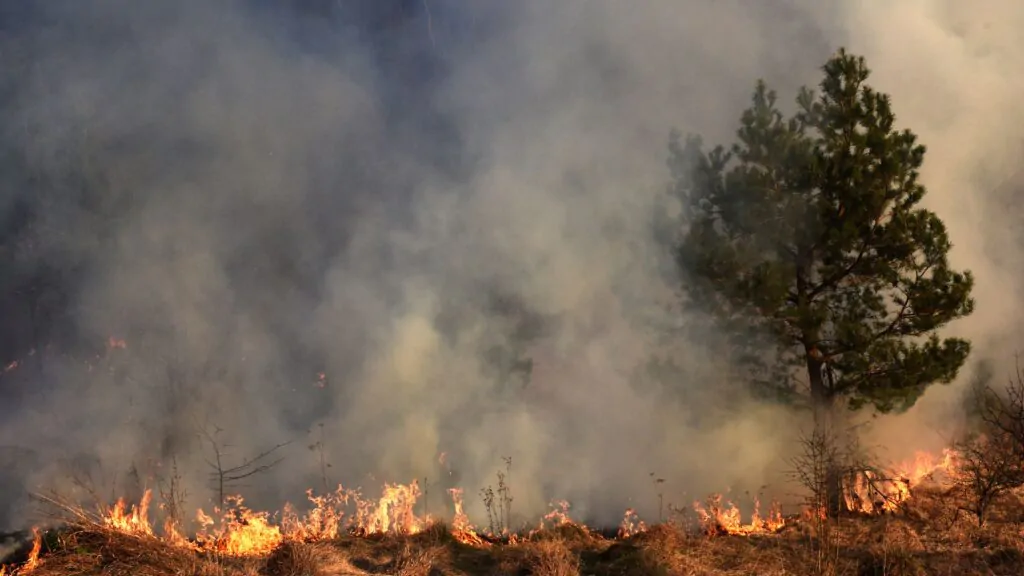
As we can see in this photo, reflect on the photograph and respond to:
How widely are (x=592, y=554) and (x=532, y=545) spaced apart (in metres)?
0.78

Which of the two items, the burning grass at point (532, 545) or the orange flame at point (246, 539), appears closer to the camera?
the burning grass at point (532, 545)

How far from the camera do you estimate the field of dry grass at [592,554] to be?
269 inches

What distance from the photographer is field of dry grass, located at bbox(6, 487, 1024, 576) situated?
22.4 feet

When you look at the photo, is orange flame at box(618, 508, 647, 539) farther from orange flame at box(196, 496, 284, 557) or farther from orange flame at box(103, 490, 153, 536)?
orange flame at box(103, 490, 153, 536)

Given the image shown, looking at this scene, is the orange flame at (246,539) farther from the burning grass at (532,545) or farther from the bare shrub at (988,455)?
the bare shrub at (988,455)

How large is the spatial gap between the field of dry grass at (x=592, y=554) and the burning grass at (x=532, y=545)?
2 centimetres

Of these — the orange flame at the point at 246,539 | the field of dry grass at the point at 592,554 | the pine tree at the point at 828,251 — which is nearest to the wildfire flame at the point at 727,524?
the field of dry grass at the point at 592,554

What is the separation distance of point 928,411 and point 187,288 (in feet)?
51.4

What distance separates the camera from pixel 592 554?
27.0 ft

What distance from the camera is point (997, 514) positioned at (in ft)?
31.3

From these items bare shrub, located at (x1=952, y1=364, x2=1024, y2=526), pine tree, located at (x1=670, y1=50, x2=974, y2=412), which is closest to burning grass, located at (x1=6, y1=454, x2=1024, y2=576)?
bare shrub, located at (x1=952, y1=364, x2=1024, y2=526)

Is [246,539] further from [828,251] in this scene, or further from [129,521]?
[828,251]

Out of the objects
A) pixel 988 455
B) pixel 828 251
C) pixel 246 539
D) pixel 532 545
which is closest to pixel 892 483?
pixel 988 455

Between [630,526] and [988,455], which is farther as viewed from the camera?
[630,526]
